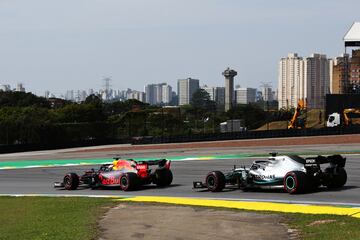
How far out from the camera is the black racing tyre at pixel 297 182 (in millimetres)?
15734

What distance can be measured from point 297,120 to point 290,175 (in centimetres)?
3584

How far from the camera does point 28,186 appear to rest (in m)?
23.7

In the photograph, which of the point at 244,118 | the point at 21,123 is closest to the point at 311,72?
the point at 244,118

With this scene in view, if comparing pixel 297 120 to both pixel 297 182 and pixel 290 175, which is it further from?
pixel 297 182

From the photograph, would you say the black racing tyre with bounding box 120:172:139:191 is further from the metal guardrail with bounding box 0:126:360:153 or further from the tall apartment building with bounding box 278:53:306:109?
the tall apartment building with bounding box 278:53:306:109

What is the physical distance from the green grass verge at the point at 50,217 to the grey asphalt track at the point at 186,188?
7.85 ft

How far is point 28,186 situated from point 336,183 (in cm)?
1243

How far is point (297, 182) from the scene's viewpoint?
15711 mm

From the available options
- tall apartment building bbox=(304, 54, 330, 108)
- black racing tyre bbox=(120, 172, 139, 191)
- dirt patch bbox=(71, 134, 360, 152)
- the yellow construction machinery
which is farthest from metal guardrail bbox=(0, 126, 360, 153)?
tall apartment building bbox=(304, 54, 330, 108)

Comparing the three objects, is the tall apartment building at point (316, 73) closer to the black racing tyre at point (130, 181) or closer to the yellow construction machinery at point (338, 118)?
the yellow construction machinery at point (338, 118)

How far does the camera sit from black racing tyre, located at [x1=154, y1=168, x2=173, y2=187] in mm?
20094

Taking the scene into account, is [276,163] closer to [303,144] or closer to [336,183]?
[336,183]

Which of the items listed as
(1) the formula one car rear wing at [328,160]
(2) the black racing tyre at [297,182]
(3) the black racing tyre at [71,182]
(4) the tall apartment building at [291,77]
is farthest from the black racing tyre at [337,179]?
(4) the tall apartment building at [291,77]

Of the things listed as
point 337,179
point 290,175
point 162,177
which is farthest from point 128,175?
point 337,179
